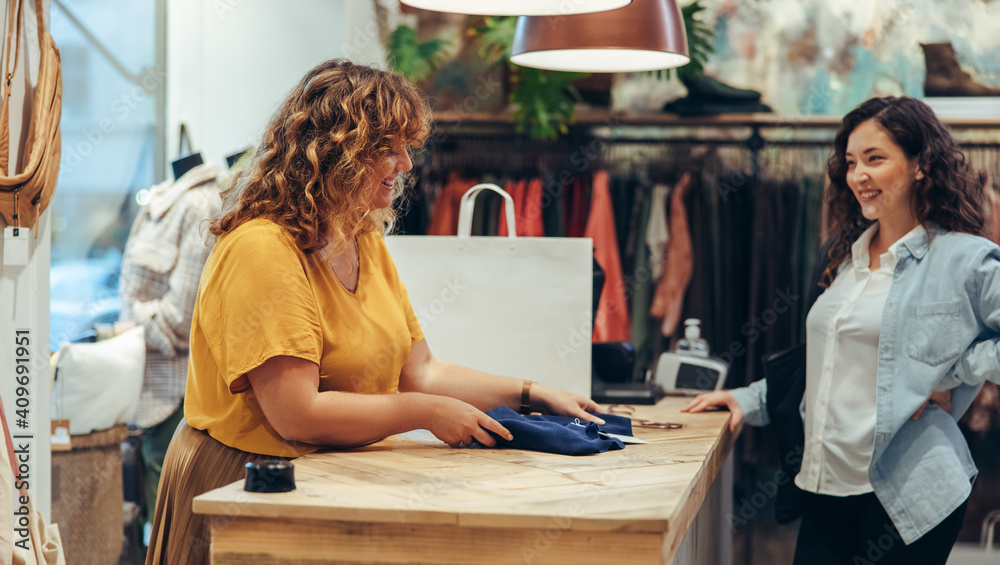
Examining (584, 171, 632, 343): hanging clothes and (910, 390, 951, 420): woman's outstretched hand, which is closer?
(910, 390, 951, 420): woman's outstretched hand

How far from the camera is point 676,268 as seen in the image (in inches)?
167

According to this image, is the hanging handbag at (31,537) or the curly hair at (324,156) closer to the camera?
the curly hair at (324,156)

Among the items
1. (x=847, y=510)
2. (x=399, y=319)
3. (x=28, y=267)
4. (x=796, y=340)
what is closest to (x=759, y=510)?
(x=796, y=340)

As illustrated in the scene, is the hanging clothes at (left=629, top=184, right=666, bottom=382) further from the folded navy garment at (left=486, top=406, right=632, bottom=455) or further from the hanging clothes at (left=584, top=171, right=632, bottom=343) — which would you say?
the folded navy garment at (left=486, top=406, right=632, bottom=455)

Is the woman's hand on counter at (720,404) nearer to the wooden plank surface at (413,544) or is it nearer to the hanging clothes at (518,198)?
the wooden plank surface at (413,544)

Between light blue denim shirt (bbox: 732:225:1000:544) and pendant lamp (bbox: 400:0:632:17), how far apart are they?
107 cm

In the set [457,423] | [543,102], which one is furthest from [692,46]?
[457,423]

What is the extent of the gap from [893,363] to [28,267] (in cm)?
214

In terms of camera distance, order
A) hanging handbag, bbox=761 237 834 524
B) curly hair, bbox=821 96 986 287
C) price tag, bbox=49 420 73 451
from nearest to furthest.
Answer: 1. curly hair, bbox=821 96 986 287
2. hanging handbag, bbox=761 237 834 524
3. price tag, bbox=49 420 73 451

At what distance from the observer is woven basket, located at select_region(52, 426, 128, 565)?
304 centimetres

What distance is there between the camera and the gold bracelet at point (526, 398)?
6.71 feet

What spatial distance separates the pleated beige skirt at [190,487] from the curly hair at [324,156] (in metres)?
0.39

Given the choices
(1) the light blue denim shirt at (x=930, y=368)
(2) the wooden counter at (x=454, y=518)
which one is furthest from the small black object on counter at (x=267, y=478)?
(1) the light blue denim shirt at (x=930, y=368)

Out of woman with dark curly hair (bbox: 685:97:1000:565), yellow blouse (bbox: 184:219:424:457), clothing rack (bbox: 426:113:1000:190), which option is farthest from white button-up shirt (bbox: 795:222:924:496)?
clothing rack (bbox: 426:113:1000:190)
